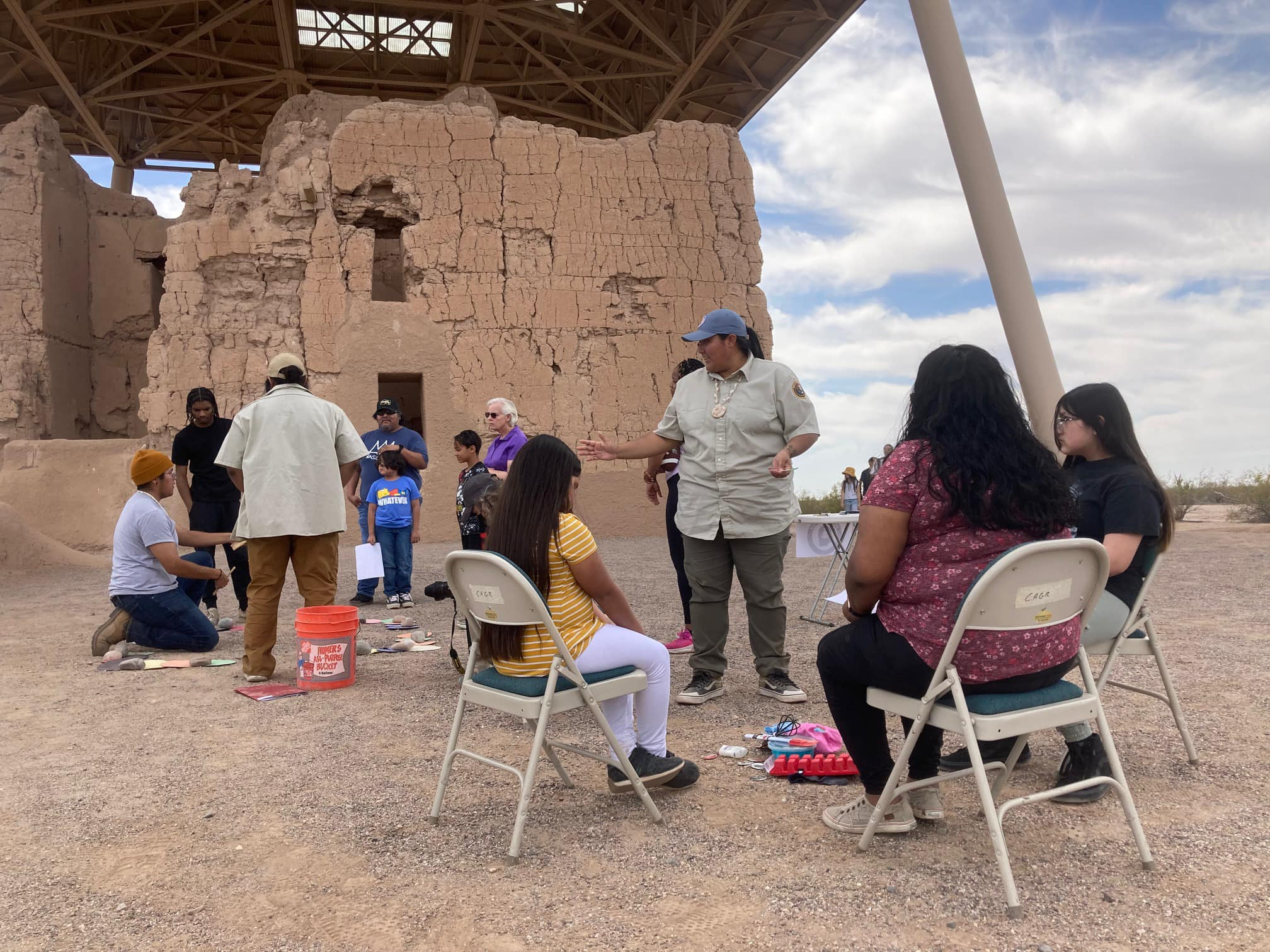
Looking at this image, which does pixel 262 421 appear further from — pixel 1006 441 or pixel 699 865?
pixel 1006 441

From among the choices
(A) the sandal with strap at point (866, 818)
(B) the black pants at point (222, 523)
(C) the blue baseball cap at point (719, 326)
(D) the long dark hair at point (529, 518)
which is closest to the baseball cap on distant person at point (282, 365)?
(B) the black pants at point (222, 523)

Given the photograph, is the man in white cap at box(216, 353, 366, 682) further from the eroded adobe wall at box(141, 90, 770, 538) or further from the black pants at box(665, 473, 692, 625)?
the eroded adobe wall at box(141, 90, 770, 538)

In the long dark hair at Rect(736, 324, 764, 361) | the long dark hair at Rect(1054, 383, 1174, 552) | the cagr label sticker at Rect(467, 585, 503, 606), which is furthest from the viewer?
the long dark hair at Rect(736, 324, 764, 361)

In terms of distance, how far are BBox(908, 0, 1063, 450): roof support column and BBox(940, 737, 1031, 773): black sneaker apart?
730cm

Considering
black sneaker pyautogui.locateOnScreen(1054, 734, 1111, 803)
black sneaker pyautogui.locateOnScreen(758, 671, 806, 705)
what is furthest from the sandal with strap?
black sneaker pyautogui.locateOnScreen(758, 671, 806, 705)

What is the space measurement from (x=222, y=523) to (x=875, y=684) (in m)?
5.42

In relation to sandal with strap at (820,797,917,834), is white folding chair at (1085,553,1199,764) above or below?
above

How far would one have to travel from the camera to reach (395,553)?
750 cm

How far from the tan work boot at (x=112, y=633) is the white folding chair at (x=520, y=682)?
145 inches

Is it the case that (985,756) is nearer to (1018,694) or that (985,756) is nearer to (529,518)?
(1018,694)

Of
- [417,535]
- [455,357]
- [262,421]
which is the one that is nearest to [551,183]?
[455,357]

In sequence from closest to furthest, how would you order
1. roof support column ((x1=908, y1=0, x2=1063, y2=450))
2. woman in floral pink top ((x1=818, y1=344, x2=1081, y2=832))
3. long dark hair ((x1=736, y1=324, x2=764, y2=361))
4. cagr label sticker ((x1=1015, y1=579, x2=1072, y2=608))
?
cagr label sticker ((x1=1015, y1=579, x2=1072, y2=608)), woman in floral pink top ((x1=818, y1=344, x2=1081, y2=832)), long dark hair ((x1=736, y1=324, x2=764, y2=361)), roof support column ((x1=908, y1=0, x2=1063, y2=450))

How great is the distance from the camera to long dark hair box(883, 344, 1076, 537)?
2535 mm

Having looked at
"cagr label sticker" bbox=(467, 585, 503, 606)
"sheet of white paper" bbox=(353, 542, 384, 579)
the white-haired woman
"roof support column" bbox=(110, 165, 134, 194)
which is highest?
"roof support column" bbox=(110, 165, 134, 194)
